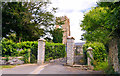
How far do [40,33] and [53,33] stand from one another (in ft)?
8.22

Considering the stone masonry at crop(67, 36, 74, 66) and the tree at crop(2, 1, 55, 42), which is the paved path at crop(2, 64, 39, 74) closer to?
the stone masonry at crop(67, 36, 74, 66)

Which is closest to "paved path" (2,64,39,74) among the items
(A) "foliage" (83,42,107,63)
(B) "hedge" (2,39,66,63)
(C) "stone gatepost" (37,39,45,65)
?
(C) "stone gatepost" (37,39,45,65)

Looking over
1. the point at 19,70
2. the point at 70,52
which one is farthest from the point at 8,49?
the point at 70,52

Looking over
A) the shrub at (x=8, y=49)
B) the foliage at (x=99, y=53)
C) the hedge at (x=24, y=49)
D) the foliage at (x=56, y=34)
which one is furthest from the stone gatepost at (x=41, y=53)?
the foliage at (x=56, y=34)

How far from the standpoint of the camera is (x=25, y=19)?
1770 cm

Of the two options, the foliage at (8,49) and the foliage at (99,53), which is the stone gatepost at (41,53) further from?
the foliage at (99,53)

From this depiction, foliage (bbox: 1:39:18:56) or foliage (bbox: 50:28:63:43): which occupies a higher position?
foliage (bbox: 50:28:63:43)

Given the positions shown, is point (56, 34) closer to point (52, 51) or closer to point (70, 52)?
point (52, 51)

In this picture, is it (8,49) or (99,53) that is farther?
(8,49)

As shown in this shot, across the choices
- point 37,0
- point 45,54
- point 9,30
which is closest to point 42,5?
point 37,0

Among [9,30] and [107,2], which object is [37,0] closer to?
[9,30]

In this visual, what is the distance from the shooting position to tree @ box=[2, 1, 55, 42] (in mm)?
17625

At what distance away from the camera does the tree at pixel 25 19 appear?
57.8 ft

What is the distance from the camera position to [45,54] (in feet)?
42.6
